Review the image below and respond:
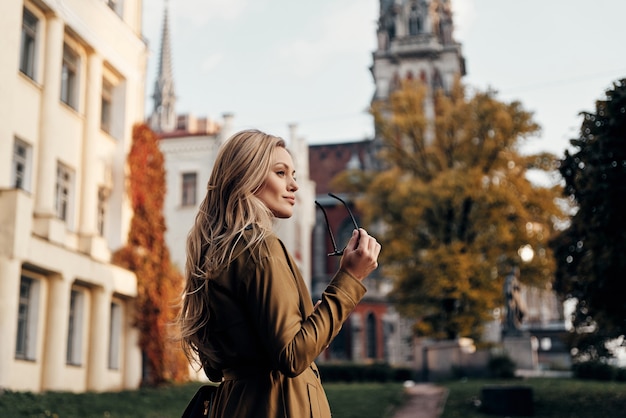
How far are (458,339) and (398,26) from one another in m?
34.4

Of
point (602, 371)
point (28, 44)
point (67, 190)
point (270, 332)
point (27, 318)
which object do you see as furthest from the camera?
point (602, 371)

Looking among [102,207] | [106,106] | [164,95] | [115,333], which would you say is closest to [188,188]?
[106,106]

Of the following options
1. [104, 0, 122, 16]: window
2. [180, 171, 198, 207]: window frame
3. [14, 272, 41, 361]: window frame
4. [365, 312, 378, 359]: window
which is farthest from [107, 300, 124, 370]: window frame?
[365, 312, 378, 359]: window

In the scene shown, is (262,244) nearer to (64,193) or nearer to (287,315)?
(287,315)

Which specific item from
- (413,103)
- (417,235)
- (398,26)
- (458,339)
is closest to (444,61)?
(398,26)

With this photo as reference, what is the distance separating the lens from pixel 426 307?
35312mm

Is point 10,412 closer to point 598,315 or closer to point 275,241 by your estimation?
point 598,315

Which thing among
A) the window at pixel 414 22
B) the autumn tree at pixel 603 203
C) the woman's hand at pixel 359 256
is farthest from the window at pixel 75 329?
the window at pixel 414 22

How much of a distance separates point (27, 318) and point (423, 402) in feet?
33.8

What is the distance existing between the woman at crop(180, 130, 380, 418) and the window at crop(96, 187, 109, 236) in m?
22.4

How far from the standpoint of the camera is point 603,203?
49.8ft

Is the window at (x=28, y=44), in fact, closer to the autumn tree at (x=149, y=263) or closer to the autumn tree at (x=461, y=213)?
the autumn tree at (x=149, y=263)

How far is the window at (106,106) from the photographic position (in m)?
25.5

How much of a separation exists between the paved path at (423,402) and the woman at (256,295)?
58.5 feet
